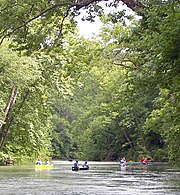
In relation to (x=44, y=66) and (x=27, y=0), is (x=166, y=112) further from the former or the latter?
(x=27, y=0)

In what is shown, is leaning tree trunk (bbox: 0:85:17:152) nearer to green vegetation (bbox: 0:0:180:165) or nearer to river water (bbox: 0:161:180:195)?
green vegetation (bbox: 0:0:180:165)

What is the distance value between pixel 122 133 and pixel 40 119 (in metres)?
34.6

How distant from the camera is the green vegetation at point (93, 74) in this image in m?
12.2

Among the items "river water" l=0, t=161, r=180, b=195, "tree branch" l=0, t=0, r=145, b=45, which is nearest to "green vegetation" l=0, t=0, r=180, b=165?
"tree branch" l=0, t=0, r=145, b=45

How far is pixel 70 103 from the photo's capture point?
319ft

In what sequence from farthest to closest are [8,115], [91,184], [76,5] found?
[8,115]
[91,184]
[76,5]

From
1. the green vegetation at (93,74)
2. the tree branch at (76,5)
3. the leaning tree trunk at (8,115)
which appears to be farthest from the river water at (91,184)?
the tree branch at (76,5)

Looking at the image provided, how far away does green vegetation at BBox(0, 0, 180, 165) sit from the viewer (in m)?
12.2

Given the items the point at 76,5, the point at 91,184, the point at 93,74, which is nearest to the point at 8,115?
the point at 93,74

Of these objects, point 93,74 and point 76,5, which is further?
point 93,74

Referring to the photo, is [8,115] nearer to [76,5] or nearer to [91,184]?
[91,184]

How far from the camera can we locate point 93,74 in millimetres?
42719

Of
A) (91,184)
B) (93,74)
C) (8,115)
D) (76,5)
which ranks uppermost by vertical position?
(93,74)

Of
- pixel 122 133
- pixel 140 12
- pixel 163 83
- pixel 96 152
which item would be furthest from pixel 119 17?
pixel 96 152
